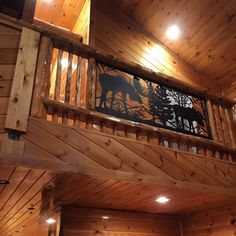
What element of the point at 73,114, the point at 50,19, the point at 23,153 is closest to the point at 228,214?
the point at 73,114

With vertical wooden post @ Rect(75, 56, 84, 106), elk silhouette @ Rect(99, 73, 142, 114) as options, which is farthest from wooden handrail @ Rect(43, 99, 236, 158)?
elk silhouette @ Rect(99, 73, 142, 114)

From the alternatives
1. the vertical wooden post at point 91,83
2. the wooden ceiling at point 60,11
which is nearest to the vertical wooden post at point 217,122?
the vertical wooden post at point 91,83

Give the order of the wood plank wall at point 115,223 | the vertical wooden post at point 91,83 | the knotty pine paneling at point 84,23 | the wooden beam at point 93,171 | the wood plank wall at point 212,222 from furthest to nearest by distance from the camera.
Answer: the knotty pine paneling at point 84,23 → the wood plank wall at point 212,222 → the wood plank wall at point 115,223 → the vertical wooden post at point 91,83 → the wooden beam at point 93,171

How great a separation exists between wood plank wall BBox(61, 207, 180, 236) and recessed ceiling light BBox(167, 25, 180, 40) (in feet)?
9.44

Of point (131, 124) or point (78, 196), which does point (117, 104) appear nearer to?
point (131, 124)

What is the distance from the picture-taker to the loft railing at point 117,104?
2580 mm

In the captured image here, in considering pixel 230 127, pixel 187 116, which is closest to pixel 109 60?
pixel 187 116

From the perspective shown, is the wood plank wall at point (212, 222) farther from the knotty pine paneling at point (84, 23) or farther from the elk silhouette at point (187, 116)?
the knotty pine paneling at point (84, 23)

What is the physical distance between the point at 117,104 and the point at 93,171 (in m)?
0.86

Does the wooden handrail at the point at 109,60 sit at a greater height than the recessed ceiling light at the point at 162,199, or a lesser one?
greater

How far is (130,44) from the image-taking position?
4.69 m

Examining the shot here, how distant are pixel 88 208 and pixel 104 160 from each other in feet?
4.91

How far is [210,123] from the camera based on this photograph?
374cm

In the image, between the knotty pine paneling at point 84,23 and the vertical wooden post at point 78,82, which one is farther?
the knotty pine paneling at point 84,23
